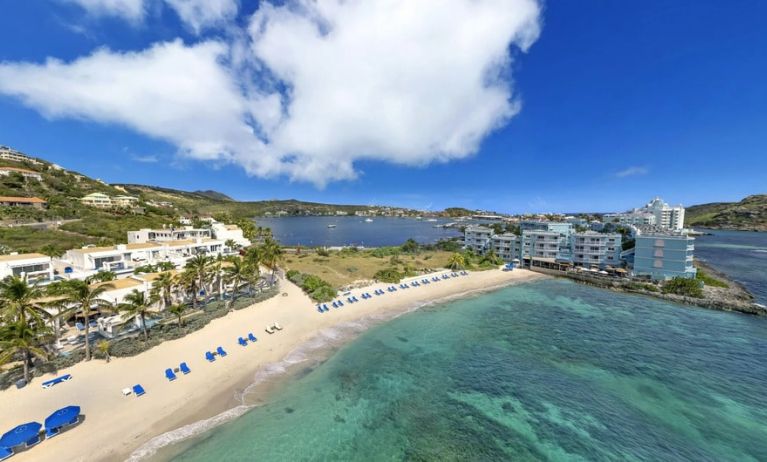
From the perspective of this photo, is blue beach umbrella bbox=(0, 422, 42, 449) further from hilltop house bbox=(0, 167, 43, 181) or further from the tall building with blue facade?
hilltop house bbox=(0, 167, 43, 181)

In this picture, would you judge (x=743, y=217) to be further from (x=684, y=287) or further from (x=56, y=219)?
(x=56, y=219)

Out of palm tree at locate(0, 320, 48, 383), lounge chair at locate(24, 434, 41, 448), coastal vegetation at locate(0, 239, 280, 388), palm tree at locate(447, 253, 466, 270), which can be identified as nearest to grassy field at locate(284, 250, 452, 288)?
palm tree at locate(447, 253, 466, 270)

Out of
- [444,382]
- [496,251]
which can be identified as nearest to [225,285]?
[444,382]

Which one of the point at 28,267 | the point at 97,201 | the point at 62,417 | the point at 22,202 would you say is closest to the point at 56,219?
the point at 22,202

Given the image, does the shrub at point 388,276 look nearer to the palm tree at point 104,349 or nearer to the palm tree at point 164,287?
the palm tree at point 164,287

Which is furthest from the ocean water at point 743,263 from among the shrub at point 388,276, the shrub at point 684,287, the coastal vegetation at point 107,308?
the coastal vegetation at point 107,308

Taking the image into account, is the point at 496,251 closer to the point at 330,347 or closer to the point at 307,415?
the point at 330,347
